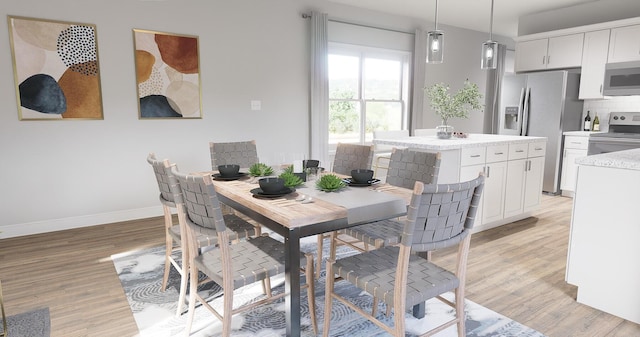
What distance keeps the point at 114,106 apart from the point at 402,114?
13.6 ft

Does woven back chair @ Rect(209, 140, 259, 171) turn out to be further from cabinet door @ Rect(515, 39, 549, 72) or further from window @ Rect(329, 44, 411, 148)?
cabinet door @ Rect(515, 39, 549, 72)

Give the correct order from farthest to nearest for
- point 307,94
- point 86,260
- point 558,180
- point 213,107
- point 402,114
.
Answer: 1. point 402,114
2. point 558,180
3. point 307,94
4. point 213,107
5. point 86,260

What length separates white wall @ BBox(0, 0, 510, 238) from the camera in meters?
3.67

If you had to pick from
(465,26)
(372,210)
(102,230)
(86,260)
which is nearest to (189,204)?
(372,210)

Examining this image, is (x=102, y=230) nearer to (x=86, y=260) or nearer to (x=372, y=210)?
(x=86, y=260)

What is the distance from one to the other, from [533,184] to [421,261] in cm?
295

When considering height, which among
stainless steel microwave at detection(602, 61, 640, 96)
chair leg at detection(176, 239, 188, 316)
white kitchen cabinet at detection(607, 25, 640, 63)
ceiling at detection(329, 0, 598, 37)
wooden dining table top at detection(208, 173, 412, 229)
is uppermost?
ceiling at detection(329, 0, 598, 37)

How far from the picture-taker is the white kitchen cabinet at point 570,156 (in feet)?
17.1

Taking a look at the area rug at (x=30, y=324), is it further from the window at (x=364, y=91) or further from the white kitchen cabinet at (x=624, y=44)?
the white kitchen cabinet at (x=624, y=44)

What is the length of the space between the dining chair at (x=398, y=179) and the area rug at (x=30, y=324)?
1729 mm

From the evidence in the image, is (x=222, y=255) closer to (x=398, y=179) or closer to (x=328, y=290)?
(x=328, y=290)

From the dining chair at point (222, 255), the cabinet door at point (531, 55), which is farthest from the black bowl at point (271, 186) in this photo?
the cabinet door at point (531, 55)

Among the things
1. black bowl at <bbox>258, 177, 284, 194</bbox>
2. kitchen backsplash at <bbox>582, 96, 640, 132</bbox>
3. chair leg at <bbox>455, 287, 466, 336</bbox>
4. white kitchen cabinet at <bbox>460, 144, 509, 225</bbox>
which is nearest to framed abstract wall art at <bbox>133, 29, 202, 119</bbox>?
black bowl at <bbox>258, 177, 284, 194</bbox>

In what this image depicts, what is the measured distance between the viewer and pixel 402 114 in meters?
6.25
